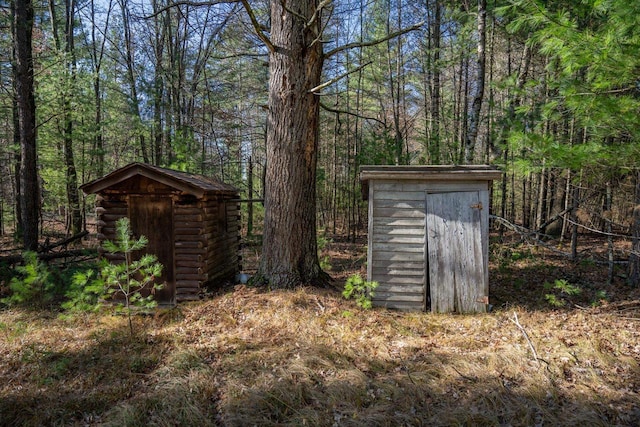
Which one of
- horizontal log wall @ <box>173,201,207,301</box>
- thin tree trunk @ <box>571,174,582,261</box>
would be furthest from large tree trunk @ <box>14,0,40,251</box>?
thin tree trunk @ <box>571,174,582,261</box>

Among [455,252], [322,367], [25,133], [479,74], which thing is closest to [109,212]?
[25,133]

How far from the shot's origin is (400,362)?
4.39m

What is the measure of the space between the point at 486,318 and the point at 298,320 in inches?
120

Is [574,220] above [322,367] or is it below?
above

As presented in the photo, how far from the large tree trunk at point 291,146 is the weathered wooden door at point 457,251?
228cm

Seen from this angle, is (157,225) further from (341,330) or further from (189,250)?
(341,330)

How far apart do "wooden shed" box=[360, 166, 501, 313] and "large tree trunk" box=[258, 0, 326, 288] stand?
4.16 feet

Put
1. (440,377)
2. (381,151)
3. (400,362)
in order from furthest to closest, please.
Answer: (381,151) < (400,362) < (440,377)

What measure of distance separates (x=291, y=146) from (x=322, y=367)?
3877 mm

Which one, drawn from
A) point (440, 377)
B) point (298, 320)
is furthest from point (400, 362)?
point (298, 320)

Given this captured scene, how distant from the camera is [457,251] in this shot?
6039 mm

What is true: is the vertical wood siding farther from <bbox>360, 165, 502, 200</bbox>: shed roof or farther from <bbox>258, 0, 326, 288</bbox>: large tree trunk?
<bbox>258, 0, 326, 288</bbox>: large tree trunk

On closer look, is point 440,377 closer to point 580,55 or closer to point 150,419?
point 150,419

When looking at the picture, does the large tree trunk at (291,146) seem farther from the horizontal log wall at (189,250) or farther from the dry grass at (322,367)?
the horizontal log wall at (189,250)
